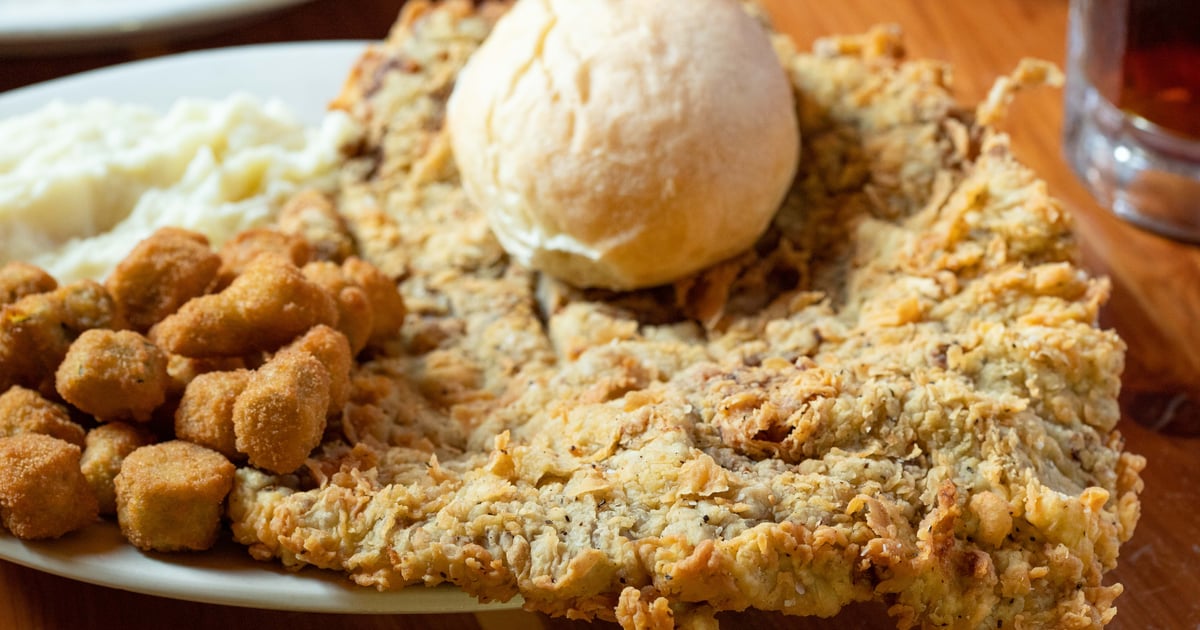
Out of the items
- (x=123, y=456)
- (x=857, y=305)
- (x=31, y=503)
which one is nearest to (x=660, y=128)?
(x=857, y=305)

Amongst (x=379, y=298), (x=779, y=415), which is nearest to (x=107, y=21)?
(x=379, y=298)

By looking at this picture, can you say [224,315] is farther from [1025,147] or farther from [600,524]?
[1025,147]

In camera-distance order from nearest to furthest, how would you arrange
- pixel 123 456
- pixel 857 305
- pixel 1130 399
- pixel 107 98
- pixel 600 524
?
pixel 600 524
pixel 123 456
pixel 857 305
pixel 1130 399
pixel 107 98

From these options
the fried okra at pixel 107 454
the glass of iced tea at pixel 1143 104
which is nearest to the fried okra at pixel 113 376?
the fried okra at pixel 107 454

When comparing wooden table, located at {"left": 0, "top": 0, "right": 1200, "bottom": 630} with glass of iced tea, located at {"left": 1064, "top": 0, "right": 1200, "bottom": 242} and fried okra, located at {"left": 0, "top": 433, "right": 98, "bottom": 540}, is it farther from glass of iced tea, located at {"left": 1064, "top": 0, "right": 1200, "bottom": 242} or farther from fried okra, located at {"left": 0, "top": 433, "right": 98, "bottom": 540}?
fried okra, located at {"left": 0, "top": 433, "right": 98, "bottom": 540}

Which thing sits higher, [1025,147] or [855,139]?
[855,139]

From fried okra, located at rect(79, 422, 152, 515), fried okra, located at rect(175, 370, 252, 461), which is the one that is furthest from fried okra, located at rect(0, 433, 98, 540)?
fried okra, located at rect(175, 370, 252, 461)
